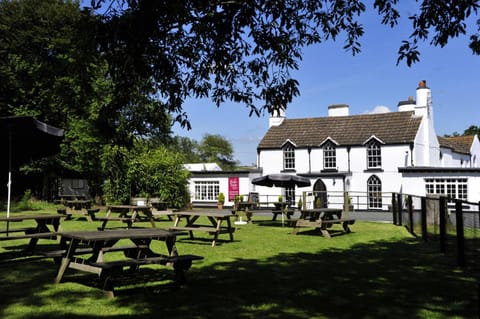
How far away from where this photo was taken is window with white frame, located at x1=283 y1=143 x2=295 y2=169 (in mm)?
38750

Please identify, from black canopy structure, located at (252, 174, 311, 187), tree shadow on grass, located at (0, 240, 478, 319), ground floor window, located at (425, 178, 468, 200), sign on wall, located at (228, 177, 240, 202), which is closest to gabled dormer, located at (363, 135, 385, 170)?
ground floor window, located at (425, 178, 468, 200)

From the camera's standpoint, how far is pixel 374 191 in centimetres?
3500

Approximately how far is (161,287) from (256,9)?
4394mm

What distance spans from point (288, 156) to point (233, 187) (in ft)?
17.0

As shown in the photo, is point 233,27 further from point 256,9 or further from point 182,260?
point 182,260

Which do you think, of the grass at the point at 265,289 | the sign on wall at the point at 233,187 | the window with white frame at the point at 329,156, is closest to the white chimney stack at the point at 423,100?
the window with white frame at the point at 329,156

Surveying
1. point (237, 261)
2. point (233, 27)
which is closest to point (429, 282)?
point (237, 261)

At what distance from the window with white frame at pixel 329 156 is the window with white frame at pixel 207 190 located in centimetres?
915

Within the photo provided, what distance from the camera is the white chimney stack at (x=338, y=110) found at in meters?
40.4

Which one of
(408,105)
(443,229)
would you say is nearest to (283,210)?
(443,229)

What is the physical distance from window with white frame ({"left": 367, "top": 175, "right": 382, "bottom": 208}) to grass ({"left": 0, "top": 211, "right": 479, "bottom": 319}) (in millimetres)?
24223

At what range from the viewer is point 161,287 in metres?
6.89

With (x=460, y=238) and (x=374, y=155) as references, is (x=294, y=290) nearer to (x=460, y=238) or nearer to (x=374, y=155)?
(x=460, y=238)

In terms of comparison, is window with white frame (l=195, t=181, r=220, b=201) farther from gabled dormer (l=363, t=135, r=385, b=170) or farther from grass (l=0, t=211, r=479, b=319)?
grass (l=0, t=211, r=479, b=319)
